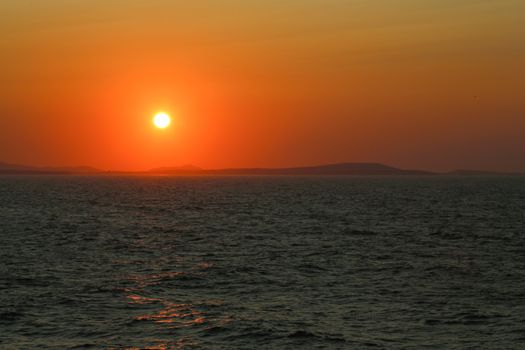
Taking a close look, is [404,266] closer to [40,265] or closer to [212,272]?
[212,272]

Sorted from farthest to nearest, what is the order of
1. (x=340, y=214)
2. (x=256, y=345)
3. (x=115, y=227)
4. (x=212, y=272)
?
(x=340, y=214) < (x=115, y=227) < (x=212, y=272) < (x=256, y=345)

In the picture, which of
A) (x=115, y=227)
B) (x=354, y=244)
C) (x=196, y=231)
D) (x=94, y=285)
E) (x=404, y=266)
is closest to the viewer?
(x=94, y=285)

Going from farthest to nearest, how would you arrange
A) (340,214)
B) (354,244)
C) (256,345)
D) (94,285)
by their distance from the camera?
(340,214) → (354,244) → (94,285) → (256,345)

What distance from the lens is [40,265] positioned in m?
46.4

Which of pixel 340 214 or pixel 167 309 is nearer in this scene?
pixel 167 309

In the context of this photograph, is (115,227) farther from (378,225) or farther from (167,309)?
(167,309)

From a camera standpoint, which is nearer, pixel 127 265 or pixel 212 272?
pixel 212 272

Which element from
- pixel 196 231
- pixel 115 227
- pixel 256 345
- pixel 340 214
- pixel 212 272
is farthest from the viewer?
pixel 340 214

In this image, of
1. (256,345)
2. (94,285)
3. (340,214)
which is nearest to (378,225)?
(340,214)

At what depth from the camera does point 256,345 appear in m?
27.0

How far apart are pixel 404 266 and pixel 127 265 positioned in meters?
19.3

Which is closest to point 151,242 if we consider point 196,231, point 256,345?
point 196,231

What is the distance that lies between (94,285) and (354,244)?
2824 centimetres

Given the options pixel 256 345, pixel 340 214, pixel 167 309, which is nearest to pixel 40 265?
pixel 167 309
